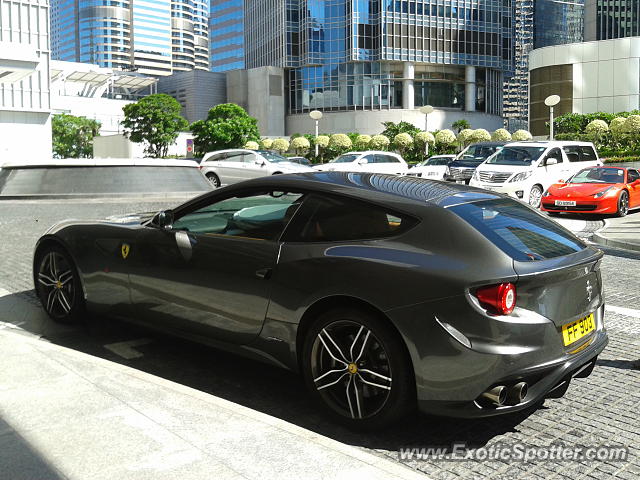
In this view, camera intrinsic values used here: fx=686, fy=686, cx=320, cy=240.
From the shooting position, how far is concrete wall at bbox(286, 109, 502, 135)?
287 ft

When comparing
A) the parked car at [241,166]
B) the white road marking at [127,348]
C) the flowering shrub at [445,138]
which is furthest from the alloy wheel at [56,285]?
the flowering shrub at [445,138]

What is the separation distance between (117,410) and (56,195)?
1508 centimetres

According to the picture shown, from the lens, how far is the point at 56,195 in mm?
17609

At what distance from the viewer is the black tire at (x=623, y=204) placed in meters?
17.3

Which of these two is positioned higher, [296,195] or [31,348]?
[296,195]

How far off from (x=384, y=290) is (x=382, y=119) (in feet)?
281

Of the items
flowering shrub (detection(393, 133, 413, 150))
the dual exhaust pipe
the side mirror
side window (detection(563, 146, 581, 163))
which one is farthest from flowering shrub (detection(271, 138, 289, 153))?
the dual exhaust pipe

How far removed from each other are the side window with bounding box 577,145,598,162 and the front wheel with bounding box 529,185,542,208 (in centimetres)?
244

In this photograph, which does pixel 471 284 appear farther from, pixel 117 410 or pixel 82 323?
pixel 82 323

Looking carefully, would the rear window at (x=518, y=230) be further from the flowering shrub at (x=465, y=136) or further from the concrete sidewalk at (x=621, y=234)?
the flowering shrub at (x=465, y=136)

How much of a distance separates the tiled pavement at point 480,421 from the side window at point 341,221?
1.11m

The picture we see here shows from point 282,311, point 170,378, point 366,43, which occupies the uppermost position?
point 366,43

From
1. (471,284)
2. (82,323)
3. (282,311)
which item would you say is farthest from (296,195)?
(82,323)

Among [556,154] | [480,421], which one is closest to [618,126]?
[556,154]
